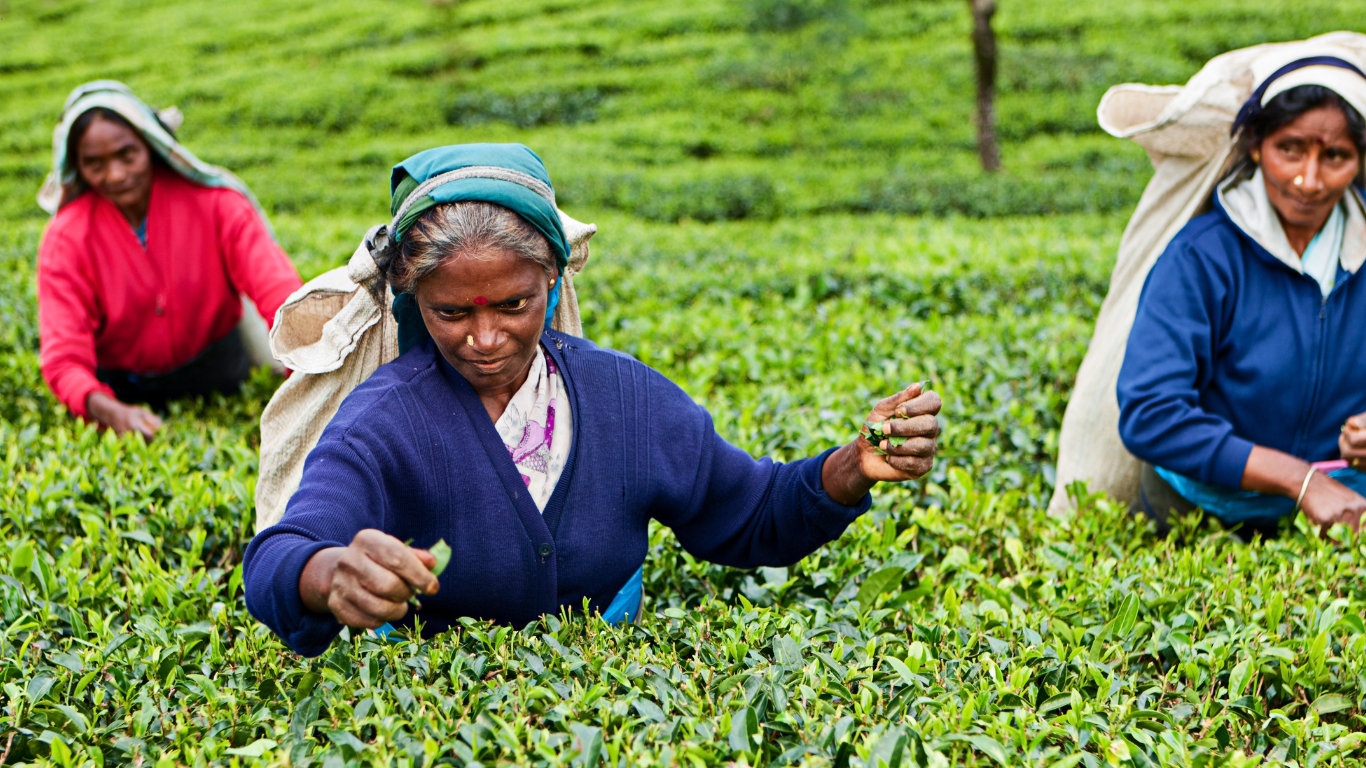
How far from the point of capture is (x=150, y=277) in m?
3.88

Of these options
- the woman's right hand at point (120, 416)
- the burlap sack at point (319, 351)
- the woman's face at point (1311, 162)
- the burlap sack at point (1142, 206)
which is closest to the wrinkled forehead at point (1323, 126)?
the woman's face at point (1311, 162)

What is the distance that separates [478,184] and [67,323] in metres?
2.66

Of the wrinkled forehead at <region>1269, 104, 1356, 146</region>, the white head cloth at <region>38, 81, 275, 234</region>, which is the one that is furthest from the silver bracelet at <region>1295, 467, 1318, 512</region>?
the white head cloth at <region>38, 81, 275, 234</region>

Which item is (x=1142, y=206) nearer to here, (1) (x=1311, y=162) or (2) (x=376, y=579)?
(1) (x=1311, y=162)

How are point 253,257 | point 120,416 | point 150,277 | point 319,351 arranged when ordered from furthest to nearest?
point 150,277 → point 253,257 → point 120,416 → point 319,351

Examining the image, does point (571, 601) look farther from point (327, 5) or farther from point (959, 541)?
point (327, 5)

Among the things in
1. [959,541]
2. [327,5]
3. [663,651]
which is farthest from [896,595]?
[327,5]

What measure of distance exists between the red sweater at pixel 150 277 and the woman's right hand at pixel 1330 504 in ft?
10.5

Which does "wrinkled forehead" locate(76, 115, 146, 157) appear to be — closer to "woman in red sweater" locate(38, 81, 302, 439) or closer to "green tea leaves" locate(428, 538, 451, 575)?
"woman in red sweater" locate(38, 81, 302, 439)

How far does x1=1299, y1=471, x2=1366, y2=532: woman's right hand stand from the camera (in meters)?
2.60

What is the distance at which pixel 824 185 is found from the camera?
1241 centimetres

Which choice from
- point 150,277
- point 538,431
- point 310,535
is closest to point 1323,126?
point 538,431

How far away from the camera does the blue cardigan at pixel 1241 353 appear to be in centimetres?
280

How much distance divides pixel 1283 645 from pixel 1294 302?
1.20m
